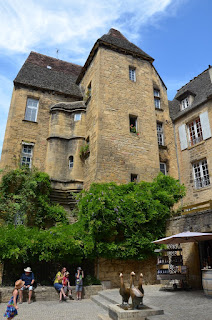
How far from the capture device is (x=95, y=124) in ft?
42.9

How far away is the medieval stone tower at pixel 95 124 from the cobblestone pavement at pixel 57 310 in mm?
5636

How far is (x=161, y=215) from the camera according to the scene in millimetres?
10453

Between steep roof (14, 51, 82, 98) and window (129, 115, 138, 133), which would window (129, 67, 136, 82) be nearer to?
window (129, 115, 138, 133)

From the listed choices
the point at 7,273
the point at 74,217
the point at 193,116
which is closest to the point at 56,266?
the point at 7,273

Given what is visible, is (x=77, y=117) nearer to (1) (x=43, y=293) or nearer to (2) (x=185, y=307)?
(1) (x=43, y=293)

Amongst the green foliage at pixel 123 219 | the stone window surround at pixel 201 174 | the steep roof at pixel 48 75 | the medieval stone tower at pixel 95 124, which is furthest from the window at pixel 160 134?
the steep roof at pixel 48 75

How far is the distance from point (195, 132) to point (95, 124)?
20.3 feet

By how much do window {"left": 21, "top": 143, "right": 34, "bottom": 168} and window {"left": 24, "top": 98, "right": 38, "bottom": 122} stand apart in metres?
1.81

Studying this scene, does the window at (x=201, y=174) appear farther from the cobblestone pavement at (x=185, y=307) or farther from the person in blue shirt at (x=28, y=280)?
the person in blue shirt at (x=28, y=280)

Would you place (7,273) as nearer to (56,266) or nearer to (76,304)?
(56,266)

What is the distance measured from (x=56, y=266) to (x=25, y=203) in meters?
3.75

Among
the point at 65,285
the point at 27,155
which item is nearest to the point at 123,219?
the point at 65,285

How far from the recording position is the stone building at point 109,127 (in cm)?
1295

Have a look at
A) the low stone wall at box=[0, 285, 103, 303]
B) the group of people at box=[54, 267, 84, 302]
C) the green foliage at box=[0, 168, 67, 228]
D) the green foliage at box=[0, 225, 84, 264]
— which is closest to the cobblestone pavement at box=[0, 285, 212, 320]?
the low stone wall at box=[0, 285, 103, 303]
